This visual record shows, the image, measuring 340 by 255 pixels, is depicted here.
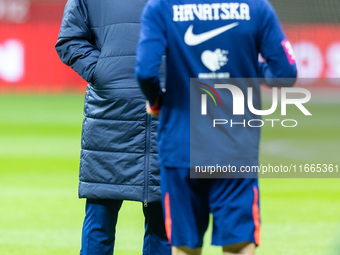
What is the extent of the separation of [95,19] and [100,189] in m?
1.06

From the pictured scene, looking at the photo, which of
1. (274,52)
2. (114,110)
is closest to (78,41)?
(114,110)

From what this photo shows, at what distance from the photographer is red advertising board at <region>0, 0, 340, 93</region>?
70.4ft

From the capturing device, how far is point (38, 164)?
9648mm

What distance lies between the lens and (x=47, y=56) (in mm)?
21734

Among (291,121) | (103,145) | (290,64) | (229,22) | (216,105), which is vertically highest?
(229,22)

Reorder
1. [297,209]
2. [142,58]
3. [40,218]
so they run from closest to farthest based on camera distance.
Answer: [142,58]
[40,218]
[297,209]

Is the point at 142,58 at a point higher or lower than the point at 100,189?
higher

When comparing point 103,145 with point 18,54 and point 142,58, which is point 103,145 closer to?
point 142,58

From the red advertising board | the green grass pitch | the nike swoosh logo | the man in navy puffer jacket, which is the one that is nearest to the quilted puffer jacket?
the man in navy puffer jacket

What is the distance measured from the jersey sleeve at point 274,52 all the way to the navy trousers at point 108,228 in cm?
131

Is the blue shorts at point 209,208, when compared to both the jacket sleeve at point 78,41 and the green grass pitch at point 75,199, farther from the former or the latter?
the jacket sleeve at point 78,41

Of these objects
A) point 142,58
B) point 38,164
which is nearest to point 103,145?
point 142,58

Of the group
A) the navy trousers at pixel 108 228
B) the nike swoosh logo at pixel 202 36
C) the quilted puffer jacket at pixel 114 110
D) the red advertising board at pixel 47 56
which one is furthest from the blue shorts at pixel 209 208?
the red advertising board at pixel 47 56

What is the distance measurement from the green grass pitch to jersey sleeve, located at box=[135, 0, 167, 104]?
1057mm
